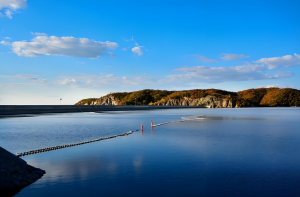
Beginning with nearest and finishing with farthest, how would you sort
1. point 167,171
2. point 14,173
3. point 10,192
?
point 10,192
point 14,173
point 167,171

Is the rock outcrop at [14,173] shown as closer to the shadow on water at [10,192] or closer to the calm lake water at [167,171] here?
the shadow on water at [10,192]

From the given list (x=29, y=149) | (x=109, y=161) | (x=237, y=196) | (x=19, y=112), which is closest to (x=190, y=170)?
(x=237, y=196)

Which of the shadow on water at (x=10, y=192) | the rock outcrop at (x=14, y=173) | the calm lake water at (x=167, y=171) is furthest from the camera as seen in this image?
the rock outcrop at (x=14, y=173)

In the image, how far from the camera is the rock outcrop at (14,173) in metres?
9.15

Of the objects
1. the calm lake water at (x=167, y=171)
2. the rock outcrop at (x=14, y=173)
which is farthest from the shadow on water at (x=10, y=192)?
the calm lake water at (x=167, y=171)

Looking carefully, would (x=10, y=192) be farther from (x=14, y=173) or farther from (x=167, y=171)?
(x=167, y=171)

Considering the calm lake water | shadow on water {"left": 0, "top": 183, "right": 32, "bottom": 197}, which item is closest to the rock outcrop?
shadow on water {"left": 0, "top": 183, "right": 32, "bottom": 197}

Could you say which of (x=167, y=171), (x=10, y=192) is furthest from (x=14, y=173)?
(x=167, y=171)

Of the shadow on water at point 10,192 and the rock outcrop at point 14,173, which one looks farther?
the rock outcrop at point 14,173

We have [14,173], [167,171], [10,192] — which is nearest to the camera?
[10,192]

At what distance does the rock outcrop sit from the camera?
915 centimetres

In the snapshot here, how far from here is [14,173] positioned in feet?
31.8

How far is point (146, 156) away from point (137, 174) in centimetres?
366

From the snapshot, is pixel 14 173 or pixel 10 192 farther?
pixel 14 173
